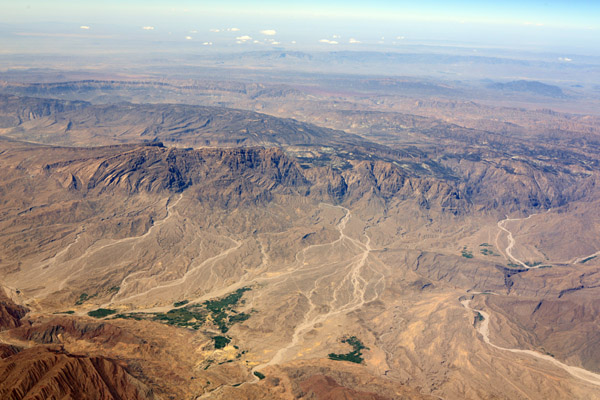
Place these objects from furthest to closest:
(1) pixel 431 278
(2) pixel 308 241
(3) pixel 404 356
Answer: (2) pixel 308 241, (1) pixel 431 278, (3) pixel 404 356

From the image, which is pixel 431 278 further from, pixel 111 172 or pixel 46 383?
pixel 111 172


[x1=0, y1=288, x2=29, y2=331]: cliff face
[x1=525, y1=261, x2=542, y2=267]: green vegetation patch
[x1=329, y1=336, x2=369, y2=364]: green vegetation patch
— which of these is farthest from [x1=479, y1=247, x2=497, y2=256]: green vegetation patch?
[x1=0, y1=288, x2=29, y2=331]: cliff face

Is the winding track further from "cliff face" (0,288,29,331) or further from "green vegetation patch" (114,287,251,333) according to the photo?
"cliff face" (0,288,29,331)

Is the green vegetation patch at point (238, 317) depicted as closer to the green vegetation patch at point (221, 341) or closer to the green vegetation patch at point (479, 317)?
the green vegetation patch at point (221, 341)

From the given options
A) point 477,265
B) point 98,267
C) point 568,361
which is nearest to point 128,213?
point 98,267

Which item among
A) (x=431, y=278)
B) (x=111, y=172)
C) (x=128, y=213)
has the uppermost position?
(x=111, y=172)

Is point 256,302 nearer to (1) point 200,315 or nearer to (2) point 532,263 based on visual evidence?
(1) point 200,315

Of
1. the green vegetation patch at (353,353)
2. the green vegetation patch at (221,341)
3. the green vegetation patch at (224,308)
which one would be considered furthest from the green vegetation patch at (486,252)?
the green vegetation patch at (221,341)
